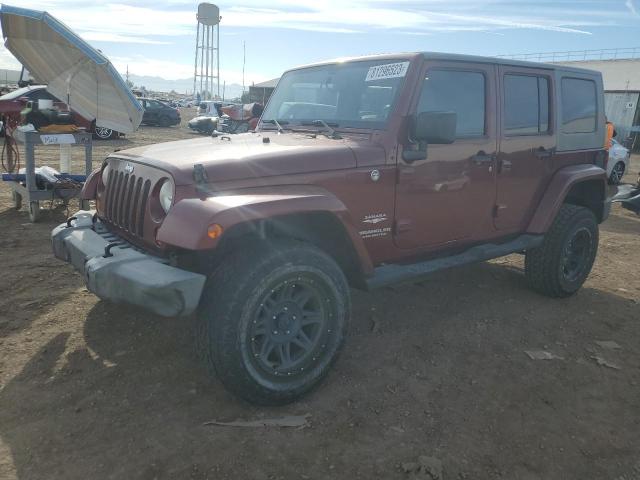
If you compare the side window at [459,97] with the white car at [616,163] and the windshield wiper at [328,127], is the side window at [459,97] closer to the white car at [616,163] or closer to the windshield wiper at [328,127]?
the windshield wiper at [328,127]

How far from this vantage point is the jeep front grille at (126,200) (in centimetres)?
304

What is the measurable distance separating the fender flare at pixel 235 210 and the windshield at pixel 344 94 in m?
0.81

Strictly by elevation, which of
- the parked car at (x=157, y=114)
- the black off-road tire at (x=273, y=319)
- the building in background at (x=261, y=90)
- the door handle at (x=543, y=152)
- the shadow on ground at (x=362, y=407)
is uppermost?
the building in background at (x=261, y=90)

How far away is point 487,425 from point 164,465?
5.61 feet

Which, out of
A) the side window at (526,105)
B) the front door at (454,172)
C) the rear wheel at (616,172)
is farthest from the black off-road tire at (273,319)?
the rear wheel at (616,172)

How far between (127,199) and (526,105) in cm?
319

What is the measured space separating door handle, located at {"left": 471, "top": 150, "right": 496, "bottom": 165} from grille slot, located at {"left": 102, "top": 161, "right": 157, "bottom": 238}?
227 centimetres

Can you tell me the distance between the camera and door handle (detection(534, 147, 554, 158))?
14.2ft

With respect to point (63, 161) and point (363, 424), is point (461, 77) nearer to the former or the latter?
point (363, 424)

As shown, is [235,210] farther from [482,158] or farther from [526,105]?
[526,105]

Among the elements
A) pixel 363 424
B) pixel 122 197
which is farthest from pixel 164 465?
pixel 122 197

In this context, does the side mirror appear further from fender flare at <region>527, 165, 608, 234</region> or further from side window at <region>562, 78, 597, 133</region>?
side window at <region>562, 78, 597, 133</region>

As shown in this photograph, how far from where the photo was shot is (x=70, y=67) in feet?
23.2

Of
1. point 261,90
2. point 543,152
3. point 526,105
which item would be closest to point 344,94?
point 526,105
